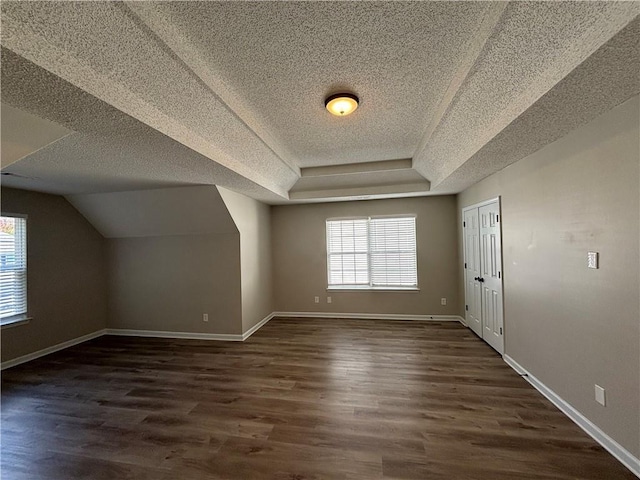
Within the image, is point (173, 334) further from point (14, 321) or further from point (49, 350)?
point (14, 321)

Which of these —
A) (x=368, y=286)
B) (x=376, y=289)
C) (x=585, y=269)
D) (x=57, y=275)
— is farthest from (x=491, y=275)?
(x=57, y=275)

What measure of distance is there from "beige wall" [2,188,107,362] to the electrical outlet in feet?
20.3

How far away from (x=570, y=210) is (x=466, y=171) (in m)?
1.28

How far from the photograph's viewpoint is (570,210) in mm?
2154

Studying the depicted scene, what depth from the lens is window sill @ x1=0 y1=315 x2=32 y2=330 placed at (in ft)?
11.0

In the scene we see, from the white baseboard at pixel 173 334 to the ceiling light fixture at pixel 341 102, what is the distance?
357 centimetres

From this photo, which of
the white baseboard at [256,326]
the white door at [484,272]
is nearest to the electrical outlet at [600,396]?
the white door at [484,272]

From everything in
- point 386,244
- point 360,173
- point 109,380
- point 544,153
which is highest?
point 360,173

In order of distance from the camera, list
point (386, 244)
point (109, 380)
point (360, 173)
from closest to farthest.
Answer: point (109, 380)
point (360, 173)
point (386, 244)

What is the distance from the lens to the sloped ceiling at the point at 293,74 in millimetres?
1229

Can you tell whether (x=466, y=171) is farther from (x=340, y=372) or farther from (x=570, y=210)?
(x=340, y=372)

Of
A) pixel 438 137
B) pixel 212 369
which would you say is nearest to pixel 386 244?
pixel 438 137

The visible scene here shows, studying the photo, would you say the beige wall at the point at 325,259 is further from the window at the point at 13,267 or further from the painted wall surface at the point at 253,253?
the window at the point at 13,267

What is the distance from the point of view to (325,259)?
536 centimetres
